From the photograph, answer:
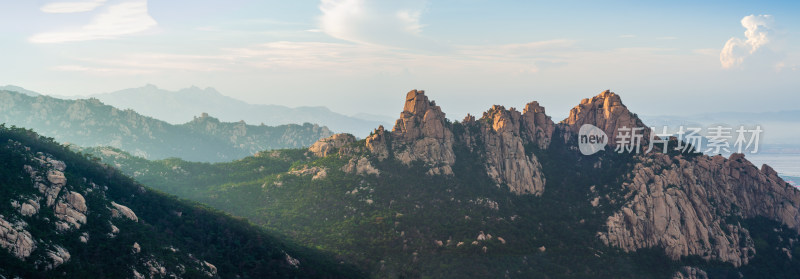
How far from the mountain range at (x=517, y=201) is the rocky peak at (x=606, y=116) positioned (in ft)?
1.29

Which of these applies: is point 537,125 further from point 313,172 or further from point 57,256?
point 57,256

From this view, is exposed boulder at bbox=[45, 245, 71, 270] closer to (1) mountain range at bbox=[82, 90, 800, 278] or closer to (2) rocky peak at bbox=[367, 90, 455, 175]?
(1) mountain range at bbox=[82, 90, 800, 278]

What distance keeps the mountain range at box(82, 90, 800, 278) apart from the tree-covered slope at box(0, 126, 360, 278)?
69.3 feet

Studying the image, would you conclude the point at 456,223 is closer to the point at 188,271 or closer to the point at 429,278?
the point at 429,278

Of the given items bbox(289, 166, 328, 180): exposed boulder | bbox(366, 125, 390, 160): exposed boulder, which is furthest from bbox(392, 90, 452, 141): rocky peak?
bbox(289, 166, 328, 180): exposed boulder

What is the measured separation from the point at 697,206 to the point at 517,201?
45860mm

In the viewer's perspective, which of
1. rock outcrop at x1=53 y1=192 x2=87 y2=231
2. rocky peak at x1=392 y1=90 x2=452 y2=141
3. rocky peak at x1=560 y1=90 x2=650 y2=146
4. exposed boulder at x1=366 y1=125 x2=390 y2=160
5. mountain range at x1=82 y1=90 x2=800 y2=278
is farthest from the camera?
rocky peak at x1=560 y1=90 x2=650 y2=146

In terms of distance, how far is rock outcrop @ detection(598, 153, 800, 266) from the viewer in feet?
333

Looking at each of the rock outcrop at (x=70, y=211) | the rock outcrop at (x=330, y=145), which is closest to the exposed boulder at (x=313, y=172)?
the rock outcrop at (x=330, y=145)

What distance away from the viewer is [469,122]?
5482 inches

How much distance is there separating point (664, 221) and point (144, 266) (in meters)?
113

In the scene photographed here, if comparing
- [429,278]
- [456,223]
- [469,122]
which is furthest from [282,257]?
[469,122]

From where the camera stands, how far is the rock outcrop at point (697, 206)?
101625 mm

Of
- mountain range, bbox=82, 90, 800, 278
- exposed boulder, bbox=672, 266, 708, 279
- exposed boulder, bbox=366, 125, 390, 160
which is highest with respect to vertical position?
exposed boulder, bbox=366, 125, 390, 160
